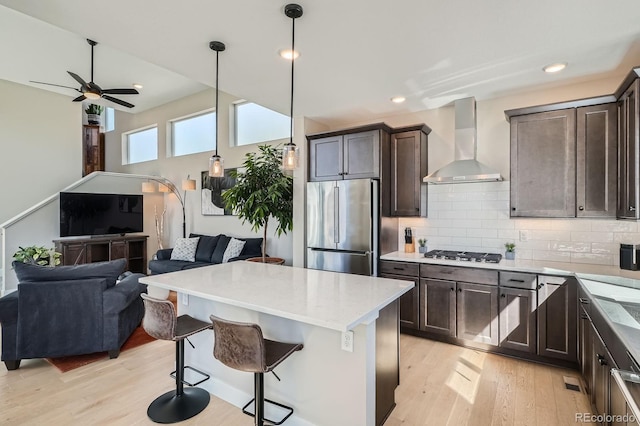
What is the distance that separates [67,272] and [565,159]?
4.93 meters

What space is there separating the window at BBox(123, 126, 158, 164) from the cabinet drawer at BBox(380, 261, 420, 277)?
20.8ft

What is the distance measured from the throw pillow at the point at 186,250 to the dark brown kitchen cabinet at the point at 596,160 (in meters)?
5.72

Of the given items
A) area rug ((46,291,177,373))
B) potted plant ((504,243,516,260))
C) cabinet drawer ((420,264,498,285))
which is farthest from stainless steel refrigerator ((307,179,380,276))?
area rug ((46,291,177,373))

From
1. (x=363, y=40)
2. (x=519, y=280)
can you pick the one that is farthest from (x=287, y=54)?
(x=519, y=280)

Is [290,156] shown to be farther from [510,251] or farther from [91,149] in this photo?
[91,149]

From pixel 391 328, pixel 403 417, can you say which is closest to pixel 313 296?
pixel 391 328

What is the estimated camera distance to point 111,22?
2.17 meters

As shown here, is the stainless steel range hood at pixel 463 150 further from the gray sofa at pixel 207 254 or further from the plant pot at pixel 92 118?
the plant pot at pixel 92 118

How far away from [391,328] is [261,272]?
1169mm

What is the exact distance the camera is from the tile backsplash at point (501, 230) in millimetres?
3127

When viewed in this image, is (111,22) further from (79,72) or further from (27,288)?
(79,72)

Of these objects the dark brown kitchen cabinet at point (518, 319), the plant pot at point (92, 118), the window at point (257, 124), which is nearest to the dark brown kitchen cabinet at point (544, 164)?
the dark brown kitchen cabinet at point (518, 319)

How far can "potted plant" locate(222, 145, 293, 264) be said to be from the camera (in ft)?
14.1

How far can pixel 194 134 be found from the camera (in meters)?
6.67
